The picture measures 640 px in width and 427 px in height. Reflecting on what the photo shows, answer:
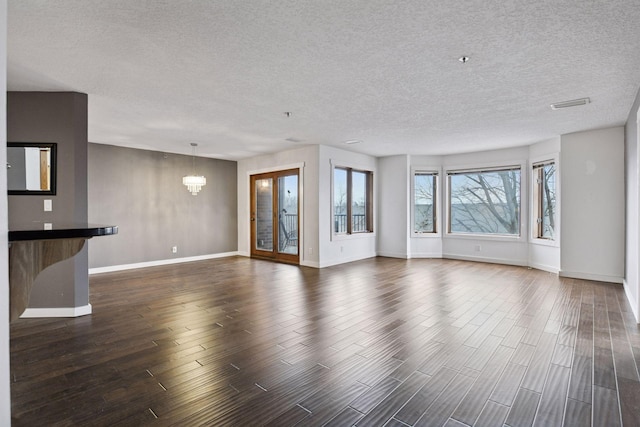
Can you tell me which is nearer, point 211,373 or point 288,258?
point 211,373

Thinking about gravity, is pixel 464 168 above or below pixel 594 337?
above

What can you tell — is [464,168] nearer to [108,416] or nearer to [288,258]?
[288,258]

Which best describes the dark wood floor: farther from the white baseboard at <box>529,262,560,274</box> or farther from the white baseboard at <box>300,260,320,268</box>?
the white baseboard at <box>300,260,320,268</box>

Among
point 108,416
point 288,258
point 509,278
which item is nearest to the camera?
point 108,416

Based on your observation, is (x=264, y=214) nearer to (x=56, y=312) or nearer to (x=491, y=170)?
(x=56, y=312)

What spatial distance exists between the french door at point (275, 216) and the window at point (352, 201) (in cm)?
93

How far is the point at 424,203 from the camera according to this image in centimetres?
809

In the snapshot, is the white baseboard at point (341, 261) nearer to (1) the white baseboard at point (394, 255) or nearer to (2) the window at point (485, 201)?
(1) the white baseboard at point (394, 255)

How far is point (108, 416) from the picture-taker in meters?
1.85

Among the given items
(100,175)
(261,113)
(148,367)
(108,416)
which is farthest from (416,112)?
(100,175)

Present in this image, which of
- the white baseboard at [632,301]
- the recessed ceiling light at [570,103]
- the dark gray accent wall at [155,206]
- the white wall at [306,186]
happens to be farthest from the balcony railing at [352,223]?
the white baseboard at [632,301]

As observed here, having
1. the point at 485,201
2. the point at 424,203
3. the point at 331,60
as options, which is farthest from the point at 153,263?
the point at 485,201

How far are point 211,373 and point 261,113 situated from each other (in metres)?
3.32

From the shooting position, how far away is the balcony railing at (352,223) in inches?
292
